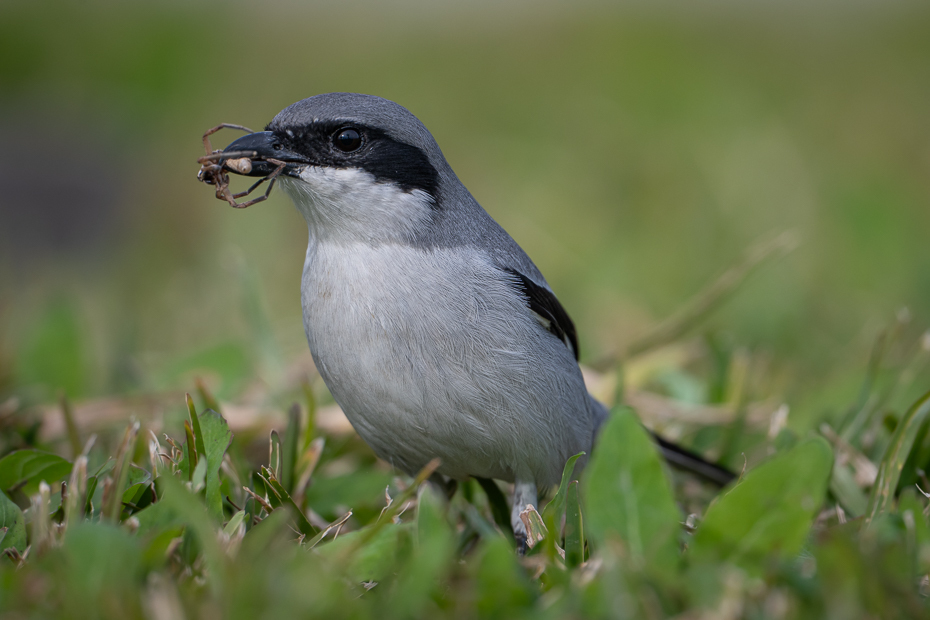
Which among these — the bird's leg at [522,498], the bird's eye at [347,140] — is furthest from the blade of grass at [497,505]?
the bird's eye at [347,140]

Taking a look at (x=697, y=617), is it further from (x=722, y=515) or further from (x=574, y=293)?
(x=574, y=293)

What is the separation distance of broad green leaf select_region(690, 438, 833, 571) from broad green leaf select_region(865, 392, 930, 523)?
0.91m

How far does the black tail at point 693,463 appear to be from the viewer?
11.5 feet

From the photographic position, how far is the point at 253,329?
463cm

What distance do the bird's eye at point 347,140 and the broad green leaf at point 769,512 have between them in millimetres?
1845

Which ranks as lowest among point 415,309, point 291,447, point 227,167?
point 291,447

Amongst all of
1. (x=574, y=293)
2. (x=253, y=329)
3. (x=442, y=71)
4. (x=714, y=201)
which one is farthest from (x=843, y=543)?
(x=442, y=71)

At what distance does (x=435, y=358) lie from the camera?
2822 mm

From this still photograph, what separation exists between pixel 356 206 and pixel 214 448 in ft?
3.34

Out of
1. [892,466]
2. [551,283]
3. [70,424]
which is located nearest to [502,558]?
[892,466]

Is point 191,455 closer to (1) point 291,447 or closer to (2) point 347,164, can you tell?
(1) point 291,447

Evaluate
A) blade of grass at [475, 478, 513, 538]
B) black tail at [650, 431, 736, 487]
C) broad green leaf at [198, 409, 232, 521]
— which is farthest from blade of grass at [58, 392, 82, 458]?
black tail at [650, 431, 736, 487]

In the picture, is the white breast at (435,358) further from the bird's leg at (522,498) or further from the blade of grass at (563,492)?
the blade of grass at (563,492)

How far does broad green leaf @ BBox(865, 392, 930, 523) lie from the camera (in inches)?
110
